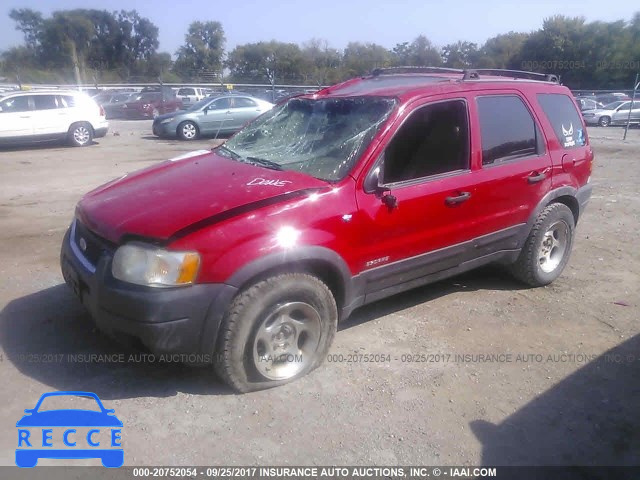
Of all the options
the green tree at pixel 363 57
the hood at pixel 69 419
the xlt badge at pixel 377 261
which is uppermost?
the green tree at pixel 363 57

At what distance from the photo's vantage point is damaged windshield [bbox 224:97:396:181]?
11.8ft

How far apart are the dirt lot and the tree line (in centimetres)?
2808

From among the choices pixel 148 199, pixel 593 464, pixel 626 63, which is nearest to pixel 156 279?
pixel 148 199

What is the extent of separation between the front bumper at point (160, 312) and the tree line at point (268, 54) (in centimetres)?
2952

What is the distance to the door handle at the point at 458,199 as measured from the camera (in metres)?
3.87

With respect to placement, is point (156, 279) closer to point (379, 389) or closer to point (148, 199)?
point (148, 199)

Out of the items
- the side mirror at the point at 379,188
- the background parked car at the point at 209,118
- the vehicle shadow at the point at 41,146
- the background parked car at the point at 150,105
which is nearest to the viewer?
the side mirror at the point at 379,188

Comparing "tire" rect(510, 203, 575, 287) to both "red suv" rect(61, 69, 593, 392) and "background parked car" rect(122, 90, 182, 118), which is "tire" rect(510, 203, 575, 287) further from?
"background parked car" rect(122, 90, 182, 118)

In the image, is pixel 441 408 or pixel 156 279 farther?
pixel 441 408

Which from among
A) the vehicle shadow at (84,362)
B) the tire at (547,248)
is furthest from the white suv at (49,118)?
the tire at (547,248)

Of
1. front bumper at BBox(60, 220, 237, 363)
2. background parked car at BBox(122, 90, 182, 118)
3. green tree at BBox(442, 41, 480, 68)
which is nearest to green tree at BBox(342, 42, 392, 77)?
green tree at BBox(442, 41, 480, 68)

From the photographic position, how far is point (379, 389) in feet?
11.2

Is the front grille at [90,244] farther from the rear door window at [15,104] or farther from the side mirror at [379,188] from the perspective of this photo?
the rear door window at [15,104]

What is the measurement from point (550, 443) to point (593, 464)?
0.22m
